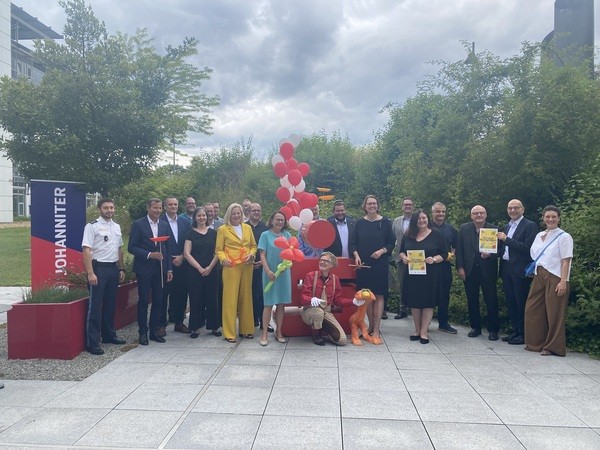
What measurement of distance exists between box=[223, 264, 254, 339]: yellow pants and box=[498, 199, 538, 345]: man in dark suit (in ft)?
11.6

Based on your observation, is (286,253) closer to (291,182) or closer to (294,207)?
(294,207)

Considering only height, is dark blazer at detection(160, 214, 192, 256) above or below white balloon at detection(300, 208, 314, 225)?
below

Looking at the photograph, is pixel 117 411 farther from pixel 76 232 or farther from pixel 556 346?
pixel 556 346

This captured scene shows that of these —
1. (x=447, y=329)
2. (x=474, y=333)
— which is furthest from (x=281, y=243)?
(x=474, y=333)

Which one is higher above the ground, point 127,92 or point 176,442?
point 127,92

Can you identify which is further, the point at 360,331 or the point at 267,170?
the point at 267,170

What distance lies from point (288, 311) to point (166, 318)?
2.02 meters

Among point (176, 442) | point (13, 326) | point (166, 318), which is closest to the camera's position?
point (176, 442)

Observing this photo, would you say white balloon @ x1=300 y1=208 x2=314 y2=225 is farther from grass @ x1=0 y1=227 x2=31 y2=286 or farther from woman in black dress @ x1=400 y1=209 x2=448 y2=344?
grass @ x1=0 y1=227 x2=31 y2=286

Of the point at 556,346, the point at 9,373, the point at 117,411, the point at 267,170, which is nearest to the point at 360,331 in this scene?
the point at 556,346

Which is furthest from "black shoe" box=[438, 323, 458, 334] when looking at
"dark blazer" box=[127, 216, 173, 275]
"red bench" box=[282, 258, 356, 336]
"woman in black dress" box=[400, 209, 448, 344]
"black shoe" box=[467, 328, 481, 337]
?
"dark blazer" box=[127, 216, 173, 275]

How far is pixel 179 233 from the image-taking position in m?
7.22

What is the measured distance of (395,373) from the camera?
→ 5234 mm

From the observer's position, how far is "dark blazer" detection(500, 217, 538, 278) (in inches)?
251
